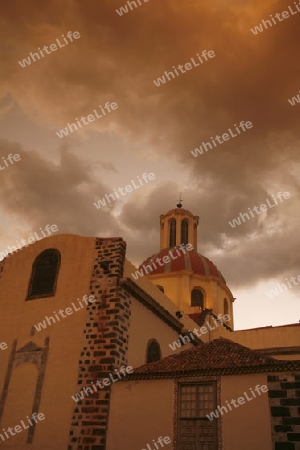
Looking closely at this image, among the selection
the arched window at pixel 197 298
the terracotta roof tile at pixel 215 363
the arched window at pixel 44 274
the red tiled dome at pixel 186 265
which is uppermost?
the red tiled dome at pixel 186 265

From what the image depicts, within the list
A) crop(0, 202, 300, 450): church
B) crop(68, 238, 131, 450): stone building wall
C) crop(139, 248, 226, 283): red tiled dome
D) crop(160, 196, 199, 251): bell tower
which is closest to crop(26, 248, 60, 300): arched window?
crop(0, 202, 300, 450): church

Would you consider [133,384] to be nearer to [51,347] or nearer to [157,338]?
[51,347]

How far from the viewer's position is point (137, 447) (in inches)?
424

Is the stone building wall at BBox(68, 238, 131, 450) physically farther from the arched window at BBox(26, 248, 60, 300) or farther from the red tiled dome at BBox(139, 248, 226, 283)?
the red tiled dome at BBox(139, 248, 226, 283)

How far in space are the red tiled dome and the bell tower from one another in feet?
7.41

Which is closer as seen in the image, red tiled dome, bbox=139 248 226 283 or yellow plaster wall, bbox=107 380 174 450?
yellow plaster wall, bbox=107 380 174 450

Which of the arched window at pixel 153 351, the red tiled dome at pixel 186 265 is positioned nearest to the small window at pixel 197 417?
the arched window at pixel 153 351

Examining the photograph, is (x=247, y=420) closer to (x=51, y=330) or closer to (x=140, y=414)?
(x=140, y=414)

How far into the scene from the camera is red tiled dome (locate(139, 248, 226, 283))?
85.0 ft

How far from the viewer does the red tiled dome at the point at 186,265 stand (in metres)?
25.9

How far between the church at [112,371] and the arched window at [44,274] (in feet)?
0.12

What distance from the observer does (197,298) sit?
25625 mm

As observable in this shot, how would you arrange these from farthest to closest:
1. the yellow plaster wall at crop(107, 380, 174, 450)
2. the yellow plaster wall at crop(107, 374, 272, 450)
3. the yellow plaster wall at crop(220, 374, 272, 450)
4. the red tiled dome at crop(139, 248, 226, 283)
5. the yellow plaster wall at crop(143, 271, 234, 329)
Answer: the red tiled dome at crop(139, 248, 226, 283) < the yellow plaster wall at crop(143, 271, 234, 329) < the yellow plaster wall at crop(107, 380, 174, 450) < the yellow plaster wall at crop(107, 374, 272, 450) < the yellow plaster wall at crop(220, 374, 272, 450)

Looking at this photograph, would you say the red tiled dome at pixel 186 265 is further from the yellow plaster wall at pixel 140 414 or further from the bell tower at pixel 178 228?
the yellow plaster wall at pixel 140 414
